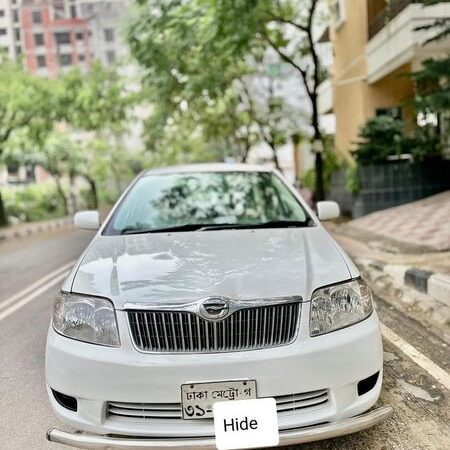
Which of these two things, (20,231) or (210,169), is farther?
(20,231)

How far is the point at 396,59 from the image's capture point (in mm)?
13203

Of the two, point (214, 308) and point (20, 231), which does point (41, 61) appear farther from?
point (214, 308)

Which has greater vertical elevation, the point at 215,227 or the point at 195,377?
the point at 215,227

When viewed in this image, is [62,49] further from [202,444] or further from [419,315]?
[202,444]

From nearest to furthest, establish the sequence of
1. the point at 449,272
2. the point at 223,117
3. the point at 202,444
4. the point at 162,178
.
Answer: the point at 202,444, the point at 162,178, the point at 449,272, the point at 223,117

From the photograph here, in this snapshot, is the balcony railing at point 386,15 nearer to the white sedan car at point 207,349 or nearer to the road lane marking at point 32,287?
the road lane marking at point 32,287

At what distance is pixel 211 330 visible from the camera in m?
2.47

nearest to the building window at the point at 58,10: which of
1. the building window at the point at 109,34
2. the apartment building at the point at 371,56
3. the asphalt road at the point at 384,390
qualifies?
the building window at the point at 109,34

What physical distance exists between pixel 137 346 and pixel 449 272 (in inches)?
181

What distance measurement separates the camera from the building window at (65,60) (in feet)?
74.9

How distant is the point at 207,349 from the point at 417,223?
8664 millimetres

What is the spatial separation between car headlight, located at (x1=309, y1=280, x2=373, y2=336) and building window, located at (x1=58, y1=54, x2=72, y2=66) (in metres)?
22.0

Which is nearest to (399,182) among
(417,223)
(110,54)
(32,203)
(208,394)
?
(417,223)

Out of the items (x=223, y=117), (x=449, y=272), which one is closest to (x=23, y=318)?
(x=449, y=272)
